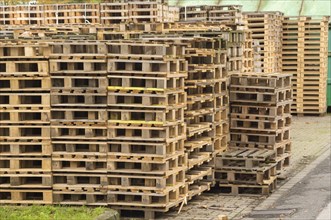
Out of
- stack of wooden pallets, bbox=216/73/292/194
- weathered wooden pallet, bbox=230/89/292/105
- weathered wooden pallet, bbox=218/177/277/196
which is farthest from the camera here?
weathered wooden pallet, bbox=230/89/292/105

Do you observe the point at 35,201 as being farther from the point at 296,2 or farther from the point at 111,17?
the point at 296,2

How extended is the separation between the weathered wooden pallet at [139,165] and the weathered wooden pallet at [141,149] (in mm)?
71

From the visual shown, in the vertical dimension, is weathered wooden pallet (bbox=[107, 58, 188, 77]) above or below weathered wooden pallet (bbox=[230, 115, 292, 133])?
above

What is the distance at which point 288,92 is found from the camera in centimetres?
1669

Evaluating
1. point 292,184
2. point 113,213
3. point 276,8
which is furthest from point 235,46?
point 276,8

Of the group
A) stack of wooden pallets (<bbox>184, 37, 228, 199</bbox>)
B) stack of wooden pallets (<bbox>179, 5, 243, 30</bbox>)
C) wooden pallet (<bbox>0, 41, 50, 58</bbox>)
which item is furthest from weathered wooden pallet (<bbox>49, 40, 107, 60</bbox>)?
stack of wooden pallets (<bbox>179, 5, 243, 30</bbox>)

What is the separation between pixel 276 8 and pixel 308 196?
24169mm

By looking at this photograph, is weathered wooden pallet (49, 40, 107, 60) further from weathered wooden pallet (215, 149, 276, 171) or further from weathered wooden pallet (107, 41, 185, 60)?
weathered wooden pallet (215, 149, 276, 171)

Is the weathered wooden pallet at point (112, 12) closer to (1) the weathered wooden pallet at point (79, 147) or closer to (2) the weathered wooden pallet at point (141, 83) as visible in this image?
(2) the weathered wooden pallet at point (141, 83)

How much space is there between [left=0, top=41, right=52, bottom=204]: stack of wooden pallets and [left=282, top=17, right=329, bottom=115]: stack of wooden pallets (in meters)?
19.8

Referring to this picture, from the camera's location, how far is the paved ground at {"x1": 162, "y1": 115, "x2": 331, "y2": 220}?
13.1m

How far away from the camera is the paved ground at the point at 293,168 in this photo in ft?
42.9

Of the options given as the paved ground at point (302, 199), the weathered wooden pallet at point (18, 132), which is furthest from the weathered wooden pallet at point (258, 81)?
the weathered wooden pallet at point (18, 132)

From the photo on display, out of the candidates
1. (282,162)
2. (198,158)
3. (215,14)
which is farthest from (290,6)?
(198,158)
